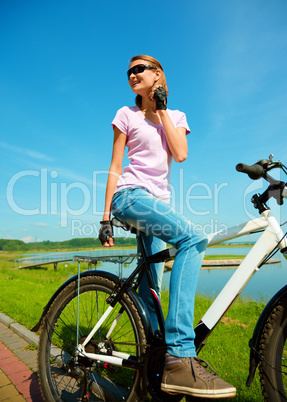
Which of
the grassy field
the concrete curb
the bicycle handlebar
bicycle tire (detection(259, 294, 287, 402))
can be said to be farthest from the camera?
the concrete curb

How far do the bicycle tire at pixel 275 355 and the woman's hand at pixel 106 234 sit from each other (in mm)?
1094

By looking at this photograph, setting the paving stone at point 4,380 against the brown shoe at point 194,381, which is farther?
the paving stone at point 4,380

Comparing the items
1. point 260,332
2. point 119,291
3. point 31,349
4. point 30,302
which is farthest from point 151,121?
point 30,302

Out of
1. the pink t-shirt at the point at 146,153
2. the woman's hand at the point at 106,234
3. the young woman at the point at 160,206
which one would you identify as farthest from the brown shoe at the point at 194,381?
the pink t-shirt at the point at 146,153

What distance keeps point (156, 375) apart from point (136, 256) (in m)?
0.75

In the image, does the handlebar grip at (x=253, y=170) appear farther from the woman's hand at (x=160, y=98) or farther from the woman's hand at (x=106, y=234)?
the woman's hand at (x=106, y=234)

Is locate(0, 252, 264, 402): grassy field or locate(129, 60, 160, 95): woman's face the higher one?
locate(129, 60, 160, 95): woman's face

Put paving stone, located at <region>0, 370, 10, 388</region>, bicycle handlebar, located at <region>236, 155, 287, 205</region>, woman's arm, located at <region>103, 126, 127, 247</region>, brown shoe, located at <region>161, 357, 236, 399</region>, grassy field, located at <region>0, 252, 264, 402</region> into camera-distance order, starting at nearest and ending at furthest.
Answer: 1. brown shoe, located at <region>161, 357, 236, 399</region>
2. bicycle handlebar, located at <region>236, 155, 287, 205</region>
3. woman's arm, located at <region>103, 126, 127, 247</region>
4. grassy field, located at <region>0, 252, 264, 402</region>
5. paving stone, located at <region>0, 370, 10, 388</region>

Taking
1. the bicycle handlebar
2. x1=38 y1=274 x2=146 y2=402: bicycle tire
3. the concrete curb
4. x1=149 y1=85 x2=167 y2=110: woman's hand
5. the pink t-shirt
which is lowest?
the concrete curb

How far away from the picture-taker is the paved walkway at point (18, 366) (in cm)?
254

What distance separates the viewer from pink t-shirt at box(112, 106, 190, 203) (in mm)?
2090

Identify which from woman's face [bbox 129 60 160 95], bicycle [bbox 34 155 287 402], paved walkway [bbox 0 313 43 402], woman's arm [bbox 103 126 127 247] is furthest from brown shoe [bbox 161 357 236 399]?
woman's face [bbox 129 60 160 95]

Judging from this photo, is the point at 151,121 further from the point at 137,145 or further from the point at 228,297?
the point at 228,297

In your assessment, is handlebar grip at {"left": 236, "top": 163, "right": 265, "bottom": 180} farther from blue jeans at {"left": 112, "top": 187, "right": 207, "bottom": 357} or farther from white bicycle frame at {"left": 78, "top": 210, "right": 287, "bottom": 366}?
blue jeans at {"left": 112, "top": 187, "right": 207, "bottom": 357}
